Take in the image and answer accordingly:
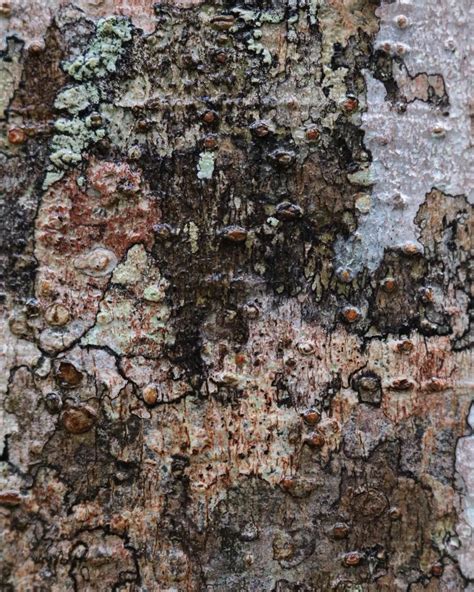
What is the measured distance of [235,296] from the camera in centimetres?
108

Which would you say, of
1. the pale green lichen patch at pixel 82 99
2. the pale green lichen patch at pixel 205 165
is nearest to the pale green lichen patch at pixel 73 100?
the pale green lichen patch at pixel 82 99

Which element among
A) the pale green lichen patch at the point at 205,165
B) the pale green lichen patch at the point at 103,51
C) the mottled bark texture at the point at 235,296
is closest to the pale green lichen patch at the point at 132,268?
the mottled bark texture at the point at 235,296

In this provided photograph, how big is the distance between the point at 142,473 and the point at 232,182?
516 millimetres

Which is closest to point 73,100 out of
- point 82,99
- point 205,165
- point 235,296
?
point 82,99

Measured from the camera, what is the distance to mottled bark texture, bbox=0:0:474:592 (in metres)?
1.03

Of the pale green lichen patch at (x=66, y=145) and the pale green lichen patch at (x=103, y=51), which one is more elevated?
the pale green lichen patch at (x=103, y=51)

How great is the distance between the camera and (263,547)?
3.46ft

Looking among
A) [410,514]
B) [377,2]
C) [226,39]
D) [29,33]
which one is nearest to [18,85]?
[29,33]

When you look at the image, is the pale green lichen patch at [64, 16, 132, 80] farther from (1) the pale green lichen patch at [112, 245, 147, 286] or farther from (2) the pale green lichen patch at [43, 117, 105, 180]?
(1) the pale green lichen patch at [112, 245, 147, 286]

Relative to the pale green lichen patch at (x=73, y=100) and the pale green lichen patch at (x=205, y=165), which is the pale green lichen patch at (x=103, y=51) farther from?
the pale green lichen patch at (x=205, y=165)

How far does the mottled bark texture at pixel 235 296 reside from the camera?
103 centimetres

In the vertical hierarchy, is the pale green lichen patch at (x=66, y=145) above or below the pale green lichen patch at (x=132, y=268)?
above

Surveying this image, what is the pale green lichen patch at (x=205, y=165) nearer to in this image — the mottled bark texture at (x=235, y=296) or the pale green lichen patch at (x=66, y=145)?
the mottled bark texture at (x=235, y=296)

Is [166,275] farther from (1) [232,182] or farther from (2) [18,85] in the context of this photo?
(2) [18,85]
